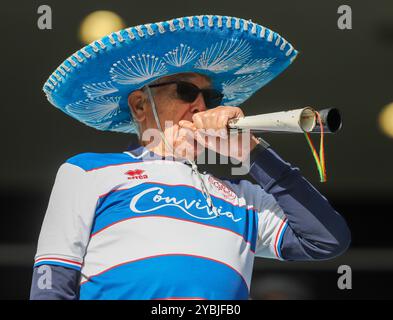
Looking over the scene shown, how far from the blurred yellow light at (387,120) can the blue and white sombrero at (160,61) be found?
2033 millimetres

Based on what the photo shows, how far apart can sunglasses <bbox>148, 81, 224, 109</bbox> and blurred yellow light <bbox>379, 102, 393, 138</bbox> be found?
2.22 m

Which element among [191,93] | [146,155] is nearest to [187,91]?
[191,93]

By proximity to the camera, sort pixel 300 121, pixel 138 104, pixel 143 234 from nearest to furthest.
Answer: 1. pixel 300 121
2. pixel 143 234
3. pixel 138 104

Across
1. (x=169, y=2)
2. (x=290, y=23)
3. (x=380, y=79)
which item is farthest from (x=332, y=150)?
(x=169, y=2)

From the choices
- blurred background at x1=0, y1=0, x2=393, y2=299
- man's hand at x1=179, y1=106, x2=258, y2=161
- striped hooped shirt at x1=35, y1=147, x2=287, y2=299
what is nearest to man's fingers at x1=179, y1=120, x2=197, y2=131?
man's hand at x1=179, y1=106, x2=258, y2=161

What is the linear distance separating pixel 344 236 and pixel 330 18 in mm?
1974

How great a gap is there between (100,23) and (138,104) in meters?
1.56

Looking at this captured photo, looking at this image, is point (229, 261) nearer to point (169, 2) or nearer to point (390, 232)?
point (169, 2)

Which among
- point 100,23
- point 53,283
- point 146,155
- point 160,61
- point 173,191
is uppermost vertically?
point 100,23

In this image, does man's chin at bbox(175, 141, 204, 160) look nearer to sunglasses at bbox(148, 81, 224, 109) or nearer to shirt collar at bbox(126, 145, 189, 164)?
shirt collar at bbox(126, 145, 189, 164)

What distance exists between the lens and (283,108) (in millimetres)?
4281

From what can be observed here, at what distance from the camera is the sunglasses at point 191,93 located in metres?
2.15

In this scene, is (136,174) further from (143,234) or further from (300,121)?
(300,121)

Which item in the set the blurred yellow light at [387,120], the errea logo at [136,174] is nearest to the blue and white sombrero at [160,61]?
the errea logo at [136,174]
